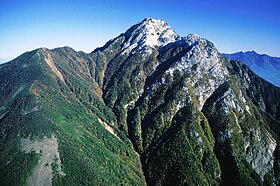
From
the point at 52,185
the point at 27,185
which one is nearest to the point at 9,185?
the point at 27,185

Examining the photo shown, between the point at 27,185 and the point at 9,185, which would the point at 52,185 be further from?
the point at 9,185
